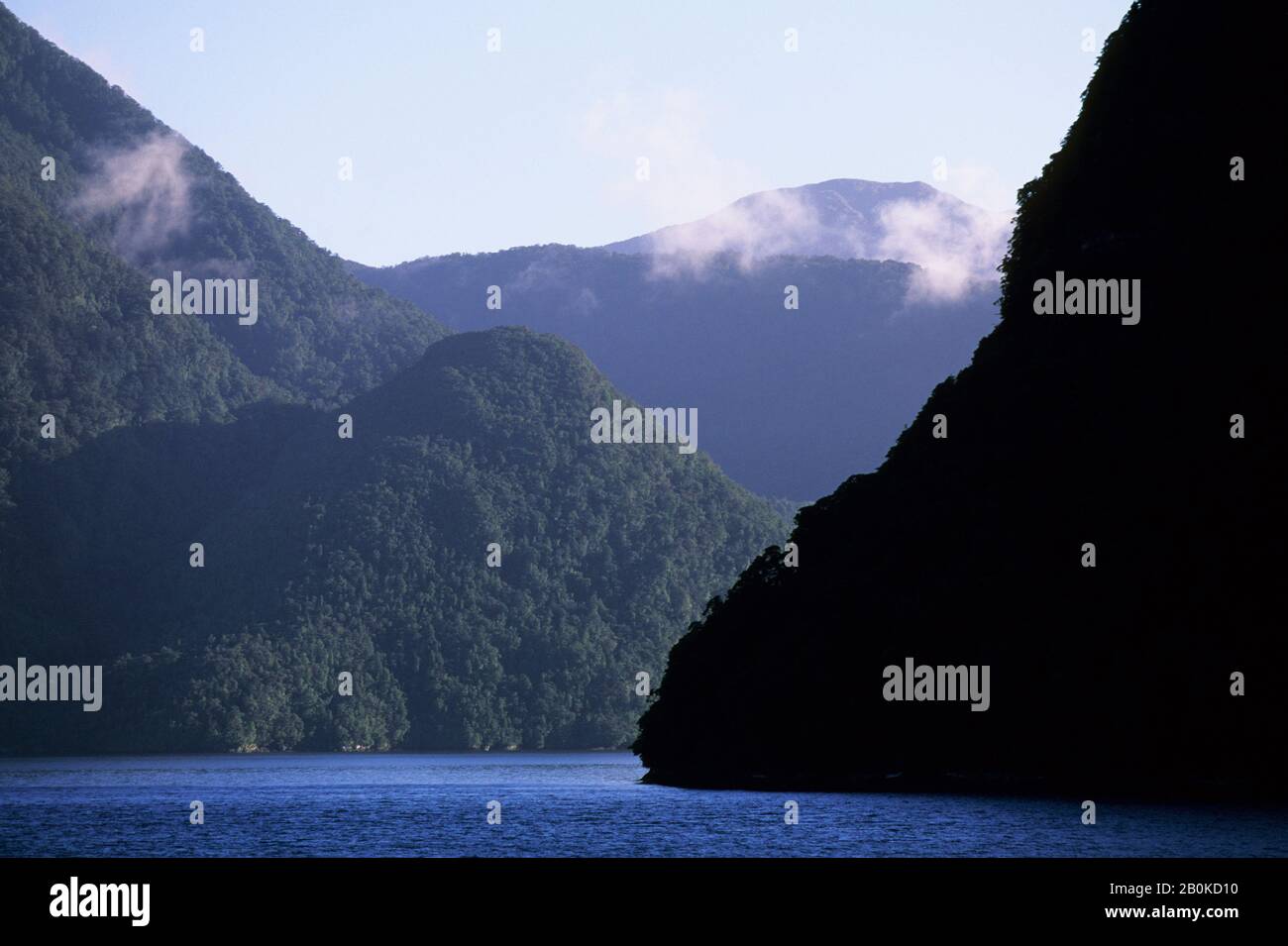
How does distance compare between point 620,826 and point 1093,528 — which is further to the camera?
point 1093,528

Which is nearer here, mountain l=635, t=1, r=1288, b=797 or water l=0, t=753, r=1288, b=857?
water l=0, t=753, r=1288, b=857

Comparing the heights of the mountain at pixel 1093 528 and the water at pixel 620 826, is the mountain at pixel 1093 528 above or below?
above

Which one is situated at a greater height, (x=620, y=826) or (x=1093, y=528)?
(x=1093, y=528)

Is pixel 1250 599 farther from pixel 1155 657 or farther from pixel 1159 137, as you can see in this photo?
pixel 1159 137

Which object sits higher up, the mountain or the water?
the mountain
